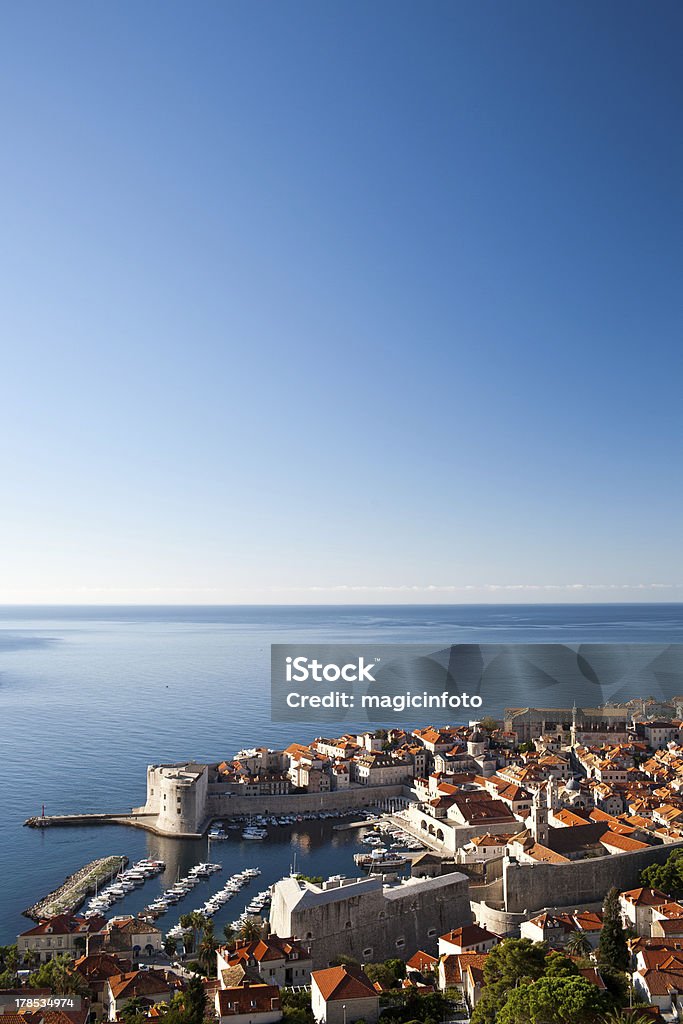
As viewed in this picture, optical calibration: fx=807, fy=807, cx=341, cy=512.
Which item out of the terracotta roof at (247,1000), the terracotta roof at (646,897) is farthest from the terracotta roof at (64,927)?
the terracotta roof at (646,897)

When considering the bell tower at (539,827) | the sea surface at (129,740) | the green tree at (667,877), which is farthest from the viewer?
the sea surface at (129,740)

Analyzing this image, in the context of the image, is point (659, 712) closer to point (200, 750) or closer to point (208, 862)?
point (200, 750)

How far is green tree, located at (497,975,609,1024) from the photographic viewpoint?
7227 mm

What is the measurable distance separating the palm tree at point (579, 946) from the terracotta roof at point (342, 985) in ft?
9.70

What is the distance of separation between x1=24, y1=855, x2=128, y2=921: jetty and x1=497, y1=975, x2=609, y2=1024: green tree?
29.4 feet

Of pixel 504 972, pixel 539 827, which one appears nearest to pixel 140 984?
pixel 504 972

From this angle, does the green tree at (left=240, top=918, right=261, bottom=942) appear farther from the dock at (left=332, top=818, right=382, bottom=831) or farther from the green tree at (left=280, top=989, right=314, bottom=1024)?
the dock at (left=332, top=818, right=382, bottom=831)

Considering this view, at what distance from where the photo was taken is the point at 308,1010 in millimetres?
8445

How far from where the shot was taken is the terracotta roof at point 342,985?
27.1 ft

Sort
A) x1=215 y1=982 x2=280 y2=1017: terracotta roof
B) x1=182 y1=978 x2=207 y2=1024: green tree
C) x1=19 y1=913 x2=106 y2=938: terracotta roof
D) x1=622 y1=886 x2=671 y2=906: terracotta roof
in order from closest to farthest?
1. x1=182 y1=978 x2=207 y2=1024: green tree
2. x1=215 y1=982 x2=280 y2=1017: terracotta roof
3. x1=622 y1=886 x2=671 y2=906: terracotta roof
4. x1=19 y1=913 x2=106 y2=938: terracotta roof

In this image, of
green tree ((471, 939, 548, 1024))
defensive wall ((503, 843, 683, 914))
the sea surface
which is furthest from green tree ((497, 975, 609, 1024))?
the sea surface

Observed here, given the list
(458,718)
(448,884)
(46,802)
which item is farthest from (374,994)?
(458,718)

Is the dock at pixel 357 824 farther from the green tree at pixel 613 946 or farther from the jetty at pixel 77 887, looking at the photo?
the green tree at pixel 613 946

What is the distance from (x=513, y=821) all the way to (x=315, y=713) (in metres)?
19.1
